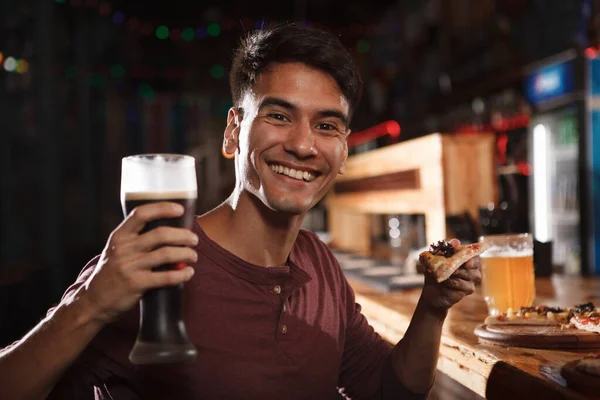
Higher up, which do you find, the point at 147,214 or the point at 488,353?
the point at 147,214

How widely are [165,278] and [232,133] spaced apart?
78 cm

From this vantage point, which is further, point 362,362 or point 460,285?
point 362,362

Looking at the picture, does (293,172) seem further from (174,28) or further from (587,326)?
(174,28)

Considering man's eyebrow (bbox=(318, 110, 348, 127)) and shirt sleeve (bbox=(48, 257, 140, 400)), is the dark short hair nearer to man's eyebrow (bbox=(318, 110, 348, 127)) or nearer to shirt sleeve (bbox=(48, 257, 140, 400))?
man's eyebrow (bbox=(318, 110, 348, 127))

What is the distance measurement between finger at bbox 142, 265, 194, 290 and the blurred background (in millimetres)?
1941

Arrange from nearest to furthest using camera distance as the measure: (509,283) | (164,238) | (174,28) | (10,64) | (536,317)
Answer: (164,238) → (536,317) → (509,283) → (10,64) → (174,28)

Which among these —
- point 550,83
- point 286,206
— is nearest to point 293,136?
point 286,206

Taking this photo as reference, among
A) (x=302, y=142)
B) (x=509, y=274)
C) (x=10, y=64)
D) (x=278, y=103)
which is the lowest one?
(x=509, y=274)

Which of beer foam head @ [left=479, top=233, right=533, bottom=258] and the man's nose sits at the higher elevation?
the man's nose

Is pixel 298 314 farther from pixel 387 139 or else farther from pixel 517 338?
pixel 387 139

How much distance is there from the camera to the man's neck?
5.24 ft

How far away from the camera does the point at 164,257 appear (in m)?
0.99

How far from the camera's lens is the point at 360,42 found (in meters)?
10.1

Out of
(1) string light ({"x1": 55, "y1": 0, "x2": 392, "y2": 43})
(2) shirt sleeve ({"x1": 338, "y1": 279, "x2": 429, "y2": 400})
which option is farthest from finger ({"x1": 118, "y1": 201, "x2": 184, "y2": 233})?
(1) string light ({"x1": 55, "y1": 0, "x2": 392, "y2": 43})
